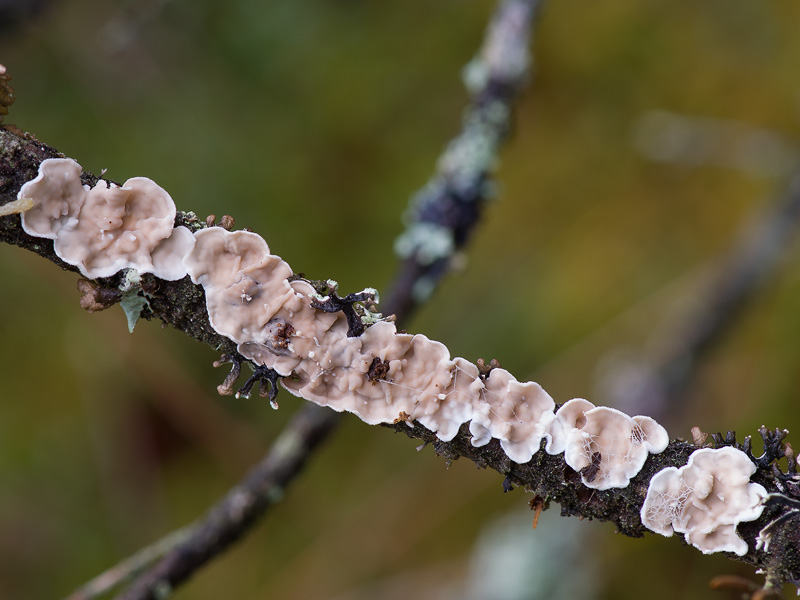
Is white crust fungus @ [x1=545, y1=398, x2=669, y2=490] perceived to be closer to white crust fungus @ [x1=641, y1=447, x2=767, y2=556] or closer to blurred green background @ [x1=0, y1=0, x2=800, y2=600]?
white crust fungus @ [x1=641, y1=447, x2=767, y2=556]

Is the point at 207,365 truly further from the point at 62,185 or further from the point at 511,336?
the point at 62,185

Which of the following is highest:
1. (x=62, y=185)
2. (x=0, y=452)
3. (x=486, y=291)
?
(x=486, y=291)

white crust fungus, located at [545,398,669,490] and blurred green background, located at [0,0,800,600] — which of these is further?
blurred green background, located at [0,0,800,600]

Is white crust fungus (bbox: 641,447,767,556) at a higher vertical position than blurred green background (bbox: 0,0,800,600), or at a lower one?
lower

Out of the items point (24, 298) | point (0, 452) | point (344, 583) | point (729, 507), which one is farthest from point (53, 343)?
point (729, 507)

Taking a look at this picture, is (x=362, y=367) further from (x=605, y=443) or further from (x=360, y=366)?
(x=605, y=443)

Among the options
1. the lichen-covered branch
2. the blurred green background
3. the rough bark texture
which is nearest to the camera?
the rough bark texture

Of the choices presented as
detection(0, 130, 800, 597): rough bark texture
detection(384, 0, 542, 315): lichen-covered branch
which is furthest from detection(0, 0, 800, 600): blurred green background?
detection(0, 130, 800, 597): rough bark texture
